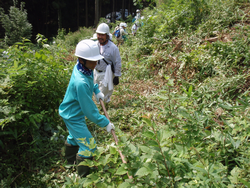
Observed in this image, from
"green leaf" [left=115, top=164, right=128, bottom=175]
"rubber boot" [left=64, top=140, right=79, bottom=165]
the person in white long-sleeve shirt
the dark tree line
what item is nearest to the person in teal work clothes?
"rubber boot" [left=64, top=140, right=79, bottom=165]

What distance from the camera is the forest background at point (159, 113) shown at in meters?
1.41

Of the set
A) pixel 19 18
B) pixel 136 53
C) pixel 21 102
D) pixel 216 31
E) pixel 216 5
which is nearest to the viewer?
pixel 21 102

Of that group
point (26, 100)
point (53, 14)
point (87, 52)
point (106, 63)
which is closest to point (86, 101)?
point (87, 52)

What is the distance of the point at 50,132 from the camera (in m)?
3.13

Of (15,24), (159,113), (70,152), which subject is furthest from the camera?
(15,24)

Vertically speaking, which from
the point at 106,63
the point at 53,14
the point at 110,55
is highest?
the point at 53,14

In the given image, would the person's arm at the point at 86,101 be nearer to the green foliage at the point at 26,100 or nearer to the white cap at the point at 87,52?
the white cap at the point at 87,52

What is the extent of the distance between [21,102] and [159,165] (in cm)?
203

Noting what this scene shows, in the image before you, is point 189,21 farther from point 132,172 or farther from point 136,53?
point 132,172

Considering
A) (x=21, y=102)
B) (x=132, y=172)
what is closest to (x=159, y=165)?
(x=132, y=172)

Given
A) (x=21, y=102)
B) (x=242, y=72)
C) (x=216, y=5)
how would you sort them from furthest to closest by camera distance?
1. (x=216, y=5)
2. (x=242, y=72)
3. (x=21, y=102)

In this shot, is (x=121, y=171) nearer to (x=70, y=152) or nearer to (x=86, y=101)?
(x=86, y=101)

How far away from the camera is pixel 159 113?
2.22m

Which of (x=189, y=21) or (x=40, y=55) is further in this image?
(x=189, y=21)
